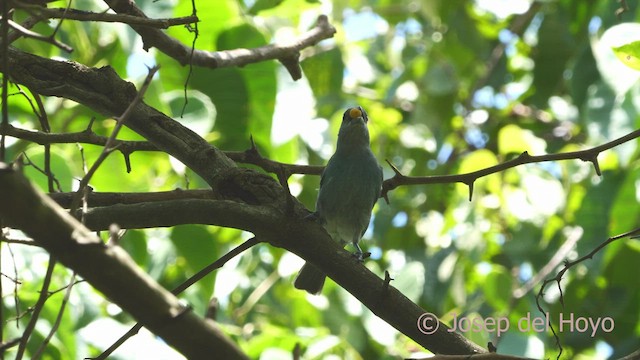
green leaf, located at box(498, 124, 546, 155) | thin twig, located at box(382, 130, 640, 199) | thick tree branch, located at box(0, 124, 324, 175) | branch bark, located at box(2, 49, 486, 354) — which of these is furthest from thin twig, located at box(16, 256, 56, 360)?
green leaf, located at box(498, 124, 546, 155)

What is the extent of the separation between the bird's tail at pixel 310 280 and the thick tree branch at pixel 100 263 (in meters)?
2.76

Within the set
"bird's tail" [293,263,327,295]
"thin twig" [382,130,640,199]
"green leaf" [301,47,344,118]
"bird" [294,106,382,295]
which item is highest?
"green leaf" [301,47,344,118]

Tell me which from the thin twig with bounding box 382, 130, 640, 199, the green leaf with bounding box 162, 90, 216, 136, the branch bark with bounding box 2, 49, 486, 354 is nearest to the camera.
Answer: the branch bark with bounding box 2, 49, 486, 354

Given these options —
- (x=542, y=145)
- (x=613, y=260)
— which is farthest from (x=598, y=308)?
(x=542, y=145)

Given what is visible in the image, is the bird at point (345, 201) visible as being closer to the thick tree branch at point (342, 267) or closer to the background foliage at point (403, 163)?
the background foliage at point (403, 163)

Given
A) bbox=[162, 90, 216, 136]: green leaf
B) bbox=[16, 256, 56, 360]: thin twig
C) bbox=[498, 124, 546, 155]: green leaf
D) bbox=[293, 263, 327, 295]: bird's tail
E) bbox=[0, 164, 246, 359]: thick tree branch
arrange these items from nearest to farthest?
bbox=[0, 164, 246, 359]: thick tree branch, bbox=[16, 256, 56, 360]: thin twig, bbox=[162, 90, 216, 136]: green leaf, bbox=[293, 263, 327, 295]: bird's tail, bbox=[498, 124, 546, 155]: green leaf

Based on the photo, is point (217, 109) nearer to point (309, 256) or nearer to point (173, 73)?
point (173, 73)

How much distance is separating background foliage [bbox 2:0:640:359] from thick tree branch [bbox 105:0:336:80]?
0.33 metres

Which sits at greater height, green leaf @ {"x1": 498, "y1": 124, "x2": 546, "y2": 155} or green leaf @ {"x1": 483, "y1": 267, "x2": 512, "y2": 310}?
green leaf @ {"x1": 498, "y1": 124, "x2": 546, "y2": 155}

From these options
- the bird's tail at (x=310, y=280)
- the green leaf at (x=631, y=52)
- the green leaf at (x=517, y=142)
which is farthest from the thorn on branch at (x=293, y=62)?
the green leaf at (x=517, y=142)

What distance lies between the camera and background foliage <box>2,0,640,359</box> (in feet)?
13.3

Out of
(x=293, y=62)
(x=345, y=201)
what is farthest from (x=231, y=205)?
(x=345, y=201)

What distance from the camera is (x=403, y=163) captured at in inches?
270

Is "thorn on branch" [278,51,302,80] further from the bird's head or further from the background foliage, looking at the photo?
the bird's head
